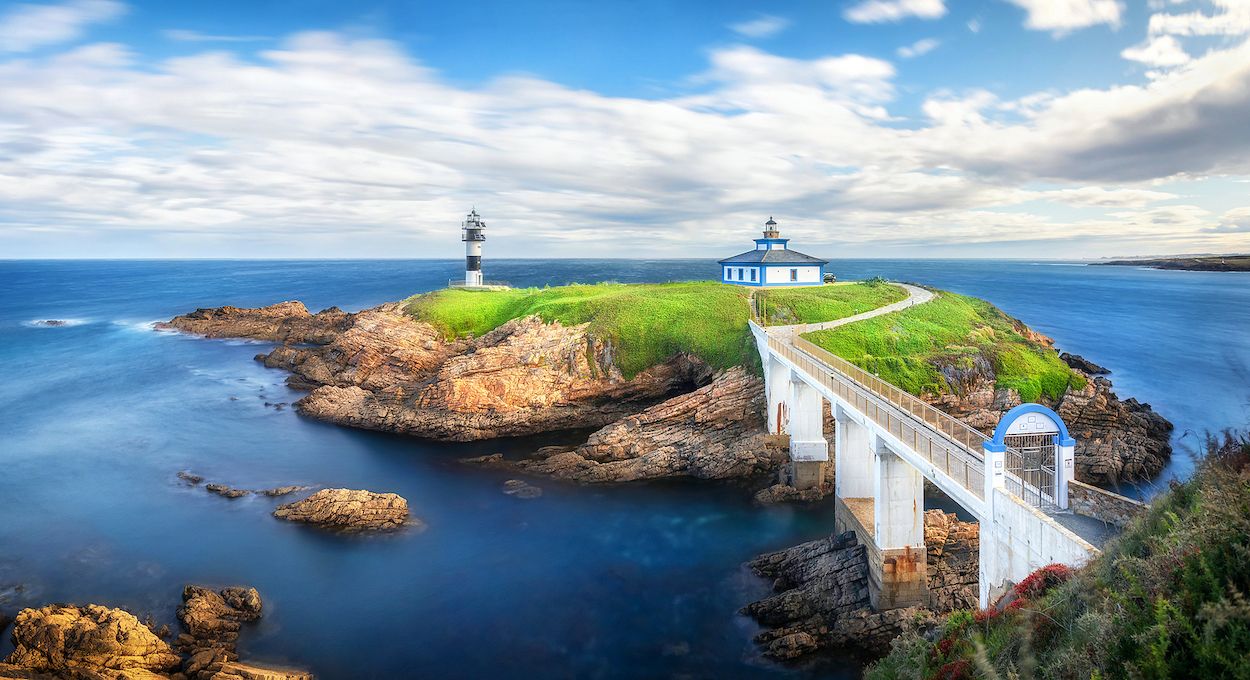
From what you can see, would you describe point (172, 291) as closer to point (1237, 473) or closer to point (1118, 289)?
point (1237, 473)

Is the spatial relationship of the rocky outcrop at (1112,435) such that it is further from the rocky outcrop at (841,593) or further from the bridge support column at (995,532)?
the bridge support column at (995,532)

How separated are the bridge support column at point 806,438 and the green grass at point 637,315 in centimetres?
673

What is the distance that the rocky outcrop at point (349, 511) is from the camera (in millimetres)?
24766

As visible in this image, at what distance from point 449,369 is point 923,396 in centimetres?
2633

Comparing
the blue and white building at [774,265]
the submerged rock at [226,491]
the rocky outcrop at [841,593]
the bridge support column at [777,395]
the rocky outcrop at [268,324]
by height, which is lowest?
the rocky outcrop at [841,593]

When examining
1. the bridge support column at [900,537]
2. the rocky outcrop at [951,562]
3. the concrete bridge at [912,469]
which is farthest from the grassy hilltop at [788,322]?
the bridge support column at [900,537]

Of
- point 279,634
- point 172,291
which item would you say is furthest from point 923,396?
point 172,291

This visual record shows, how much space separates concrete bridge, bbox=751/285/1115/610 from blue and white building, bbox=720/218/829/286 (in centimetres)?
2058

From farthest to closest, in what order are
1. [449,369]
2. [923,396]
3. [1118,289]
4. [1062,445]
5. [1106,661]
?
[1118,289]
[449,369]
[923,396]
[1062,445]
[1106,661]

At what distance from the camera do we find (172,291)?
439ft

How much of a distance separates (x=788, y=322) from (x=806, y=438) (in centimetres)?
1526

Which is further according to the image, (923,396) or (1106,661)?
(923,396)

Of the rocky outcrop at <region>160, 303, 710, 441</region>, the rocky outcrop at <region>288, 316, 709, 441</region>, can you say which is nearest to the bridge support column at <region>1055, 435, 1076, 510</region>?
the rocky outcrop at <region>160, 303, 710, 441</region>

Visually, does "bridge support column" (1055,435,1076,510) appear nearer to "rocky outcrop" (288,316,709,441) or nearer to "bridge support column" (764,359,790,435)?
"bridge support column" (764,359,790,435)
